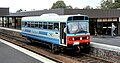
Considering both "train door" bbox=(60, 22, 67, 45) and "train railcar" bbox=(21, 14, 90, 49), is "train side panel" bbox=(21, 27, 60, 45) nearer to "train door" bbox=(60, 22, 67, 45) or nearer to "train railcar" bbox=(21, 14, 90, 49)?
"train railcar" bbox=(21, 14, 90, 49)

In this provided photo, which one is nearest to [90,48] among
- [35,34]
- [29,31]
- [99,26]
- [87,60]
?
[87,60]

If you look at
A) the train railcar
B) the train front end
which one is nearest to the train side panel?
the train railcar

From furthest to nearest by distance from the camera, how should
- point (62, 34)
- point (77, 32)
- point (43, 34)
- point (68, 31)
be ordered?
point (43, 34), point (62, 34), point (77, 32), point (68, 31)

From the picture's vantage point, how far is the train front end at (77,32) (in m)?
15.9

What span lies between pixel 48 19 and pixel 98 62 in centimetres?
644

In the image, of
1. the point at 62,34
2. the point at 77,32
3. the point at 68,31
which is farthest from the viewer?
the point at 62,34

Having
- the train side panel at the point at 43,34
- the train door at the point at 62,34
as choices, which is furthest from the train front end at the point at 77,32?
the train side panel at the point at 43,34

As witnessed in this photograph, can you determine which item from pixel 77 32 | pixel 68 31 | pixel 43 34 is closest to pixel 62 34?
pixel 68 31

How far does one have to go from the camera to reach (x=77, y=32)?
16.2m

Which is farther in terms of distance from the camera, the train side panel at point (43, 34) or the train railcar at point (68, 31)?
the train side panel at point (43, 34)

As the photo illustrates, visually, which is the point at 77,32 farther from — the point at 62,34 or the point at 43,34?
the point at 43,34

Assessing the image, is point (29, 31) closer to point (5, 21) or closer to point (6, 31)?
point (6, 31)

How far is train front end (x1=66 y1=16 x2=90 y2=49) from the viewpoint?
15.9m

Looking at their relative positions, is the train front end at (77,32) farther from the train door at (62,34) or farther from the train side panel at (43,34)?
the train side panel at (43,34)
